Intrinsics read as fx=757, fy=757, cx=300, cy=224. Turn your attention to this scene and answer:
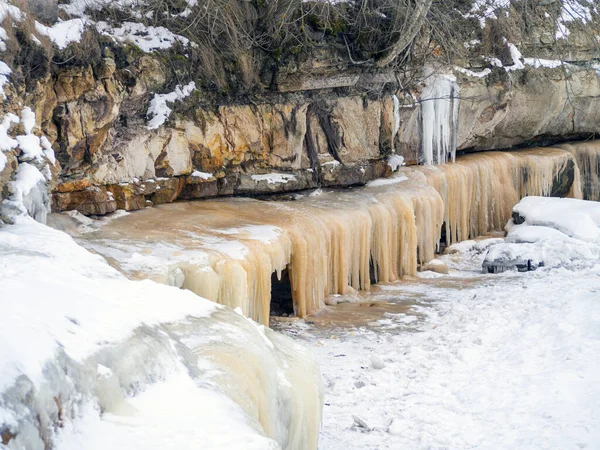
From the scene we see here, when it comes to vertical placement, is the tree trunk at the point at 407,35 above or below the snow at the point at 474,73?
above

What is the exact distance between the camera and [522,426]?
19.9 ft

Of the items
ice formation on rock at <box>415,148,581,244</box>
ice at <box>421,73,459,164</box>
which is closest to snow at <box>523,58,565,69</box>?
ice formation on rock at <box>415,148,581,244</box>

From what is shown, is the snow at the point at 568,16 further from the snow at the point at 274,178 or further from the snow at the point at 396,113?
the snow at the point at 274,178

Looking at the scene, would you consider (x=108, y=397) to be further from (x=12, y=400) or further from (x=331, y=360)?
(x=331, y=360)

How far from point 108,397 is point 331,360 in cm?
469

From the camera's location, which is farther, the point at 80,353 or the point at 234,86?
the point at 234,86

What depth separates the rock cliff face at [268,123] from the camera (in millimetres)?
8648

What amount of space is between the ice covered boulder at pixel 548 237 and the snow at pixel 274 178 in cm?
330

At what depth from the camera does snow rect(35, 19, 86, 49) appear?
26.5 ft

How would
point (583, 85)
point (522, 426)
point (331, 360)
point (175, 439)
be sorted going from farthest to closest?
1. point (583, 85)
2. point (331, 360)
3. point (522, 426)
4. point (175, 439)

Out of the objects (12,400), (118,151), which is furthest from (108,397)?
(118,151)

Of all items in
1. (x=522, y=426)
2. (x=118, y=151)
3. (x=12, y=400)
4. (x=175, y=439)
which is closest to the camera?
(x=12, y=400)

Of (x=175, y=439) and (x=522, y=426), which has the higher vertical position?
(x=175, y=439)

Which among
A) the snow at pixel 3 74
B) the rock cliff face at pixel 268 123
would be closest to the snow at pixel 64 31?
the rock cliff face at pixel 268 123
